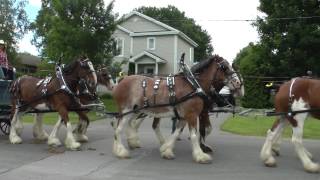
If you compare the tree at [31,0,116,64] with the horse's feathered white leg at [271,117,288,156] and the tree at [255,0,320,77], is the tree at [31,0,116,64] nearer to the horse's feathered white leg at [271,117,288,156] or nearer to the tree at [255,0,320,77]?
the tree at [255,0,320,77]

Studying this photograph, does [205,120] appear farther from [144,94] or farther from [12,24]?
[12,24]

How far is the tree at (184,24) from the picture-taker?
78.7m

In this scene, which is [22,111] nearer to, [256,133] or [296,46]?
[256,133]

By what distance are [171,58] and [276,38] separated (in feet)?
58.2

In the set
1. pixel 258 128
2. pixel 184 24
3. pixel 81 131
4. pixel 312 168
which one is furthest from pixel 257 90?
pixel 184 24

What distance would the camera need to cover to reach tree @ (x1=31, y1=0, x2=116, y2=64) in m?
26.7

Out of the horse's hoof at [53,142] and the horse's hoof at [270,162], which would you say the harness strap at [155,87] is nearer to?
the horse's hoof at [270,162]

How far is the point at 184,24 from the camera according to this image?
257 feet

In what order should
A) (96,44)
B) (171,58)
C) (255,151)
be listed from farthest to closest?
(171,58), (96,44), (255,151)

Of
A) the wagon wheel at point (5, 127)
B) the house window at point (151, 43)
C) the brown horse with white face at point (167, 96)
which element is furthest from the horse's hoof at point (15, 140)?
the house window at point (151, 43)

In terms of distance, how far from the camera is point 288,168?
34.5 ft

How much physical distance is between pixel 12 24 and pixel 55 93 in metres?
40.3

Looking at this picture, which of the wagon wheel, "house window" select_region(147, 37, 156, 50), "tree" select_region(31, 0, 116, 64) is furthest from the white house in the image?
the wagon wheel

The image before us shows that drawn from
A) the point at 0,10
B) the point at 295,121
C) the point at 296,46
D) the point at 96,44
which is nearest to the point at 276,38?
the point at 296,46
